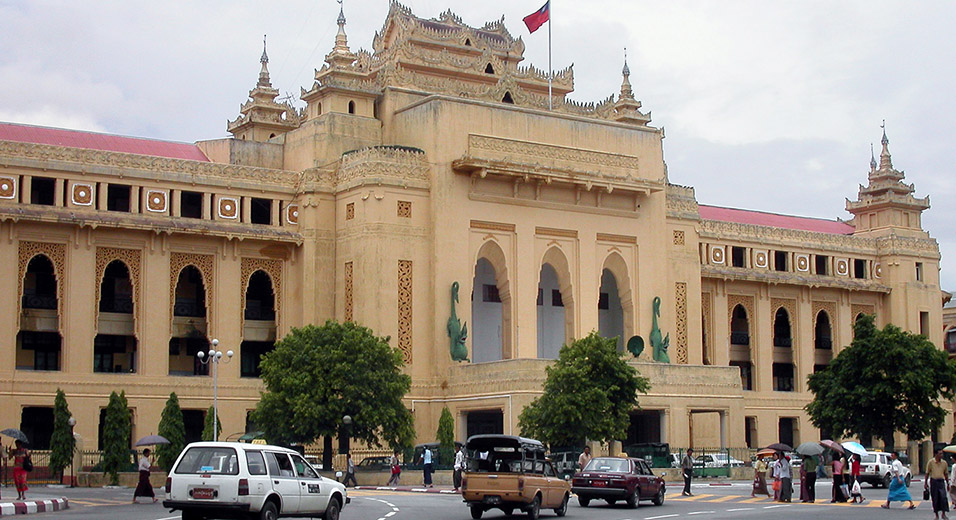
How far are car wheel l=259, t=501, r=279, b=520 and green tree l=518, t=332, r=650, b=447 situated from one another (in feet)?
84.1

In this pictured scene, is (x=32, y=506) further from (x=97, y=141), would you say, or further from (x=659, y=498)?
(x=97, y=141)

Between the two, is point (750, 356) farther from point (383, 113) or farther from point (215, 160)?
point (215, 160)

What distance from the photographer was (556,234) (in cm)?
6338

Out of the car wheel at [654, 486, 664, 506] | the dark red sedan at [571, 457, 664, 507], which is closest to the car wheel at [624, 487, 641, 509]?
the dark red sedan at [571, 457, 664, 507]

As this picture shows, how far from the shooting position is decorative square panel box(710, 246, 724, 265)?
2921 inches

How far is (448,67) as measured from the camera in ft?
226

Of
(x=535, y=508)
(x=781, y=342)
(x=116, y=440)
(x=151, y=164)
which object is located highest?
(x=151, y=164)

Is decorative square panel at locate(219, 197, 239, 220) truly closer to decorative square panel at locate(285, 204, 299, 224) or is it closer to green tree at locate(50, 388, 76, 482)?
decorative square panel at locate(285, 204, 299, 224)

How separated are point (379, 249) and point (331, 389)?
387 inches

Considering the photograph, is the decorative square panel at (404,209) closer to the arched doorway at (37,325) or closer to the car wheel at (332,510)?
the arched doorway at (37,325)

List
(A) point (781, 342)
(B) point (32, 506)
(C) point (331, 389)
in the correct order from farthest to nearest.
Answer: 1. (A) point (781, 342)
2. (C) point (331, 389)
3. (B) point (32, 506)

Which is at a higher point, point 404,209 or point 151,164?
point 151,164

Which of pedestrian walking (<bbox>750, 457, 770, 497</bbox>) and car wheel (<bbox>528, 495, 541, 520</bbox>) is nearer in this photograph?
car wheel (<bbox>528, 495, 541, 520</bbox>)

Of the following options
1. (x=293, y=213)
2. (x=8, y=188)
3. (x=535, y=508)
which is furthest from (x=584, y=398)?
(x=8, y=188)
